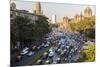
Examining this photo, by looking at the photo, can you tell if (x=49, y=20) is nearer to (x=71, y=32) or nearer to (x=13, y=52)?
(x=71, y=32)

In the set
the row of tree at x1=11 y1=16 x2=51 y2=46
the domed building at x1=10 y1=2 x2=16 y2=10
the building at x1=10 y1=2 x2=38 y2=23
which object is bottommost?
the row of tree at x1=11 y1=16 x2=51 y2=46

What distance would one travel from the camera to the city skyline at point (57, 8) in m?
2.05

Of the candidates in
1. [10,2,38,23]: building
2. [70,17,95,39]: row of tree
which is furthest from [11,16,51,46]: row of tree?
[70,17,95,39]: row of tree

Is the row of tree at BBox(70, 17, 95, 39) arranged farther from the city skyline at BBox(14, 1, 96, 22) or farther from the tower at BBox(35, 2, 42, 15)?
the tower at BBox(35, 2, 42, 15)

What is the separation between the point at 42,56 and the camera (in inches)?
83.1

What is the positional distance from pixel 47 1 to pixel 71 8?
12.5 inches

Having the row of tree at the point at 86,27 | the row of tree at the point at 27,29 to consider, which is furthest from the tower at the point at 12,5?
the row of tree at the point at 86,27

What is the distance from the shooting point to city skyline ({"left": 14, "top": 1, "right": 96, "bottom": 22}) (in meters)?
2.05

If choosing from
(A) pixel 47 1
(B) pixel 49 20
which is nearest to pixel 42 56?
(B) pixel 49 20

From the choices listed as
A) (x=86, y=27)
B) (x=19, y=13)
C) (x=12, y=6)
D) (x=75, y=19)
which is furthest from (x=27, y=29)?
(x=86, y=27)

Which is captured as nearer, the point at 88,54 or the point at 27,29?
the point at 27,29

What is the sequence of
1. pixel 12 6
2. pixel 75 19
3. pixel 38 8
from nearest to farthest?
pixel 12 6
pixel 38 8
pixel 75 19

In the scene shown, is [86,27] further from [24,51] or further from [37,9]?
[24,51]

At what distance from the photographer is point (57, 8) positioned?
218 centimetres
